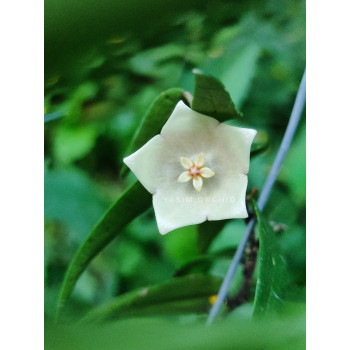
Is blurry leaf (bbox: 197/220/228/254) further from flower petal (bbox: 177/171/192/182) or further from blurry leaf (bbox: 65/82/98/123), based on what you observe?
blurry leaf (bbox: 65/82/98/123)

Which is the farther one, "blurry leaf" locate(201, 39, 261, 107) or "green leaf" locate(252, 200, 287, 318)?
"blurry leaf" locate(201, 39, 261, 107)

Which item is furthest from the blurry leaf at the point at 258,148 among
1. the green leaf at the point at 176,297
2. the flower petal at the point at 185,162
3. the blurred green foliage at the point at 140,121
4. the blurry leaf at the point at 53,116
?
the blurry leaf at the point at 53,116

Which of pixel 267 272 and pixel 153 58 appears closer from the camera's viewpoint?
pixel 267 272

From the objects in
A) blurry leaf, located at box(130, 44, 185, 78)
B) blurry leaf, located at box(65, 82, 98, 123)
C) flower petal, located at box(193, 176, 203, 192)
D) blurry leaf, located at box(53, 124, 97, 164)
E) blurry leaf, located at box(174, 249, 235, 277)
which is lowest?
blurry leaf, located at box(174, 249, 235, 277)

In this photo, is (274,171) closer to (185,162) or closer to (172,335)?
(185,162)

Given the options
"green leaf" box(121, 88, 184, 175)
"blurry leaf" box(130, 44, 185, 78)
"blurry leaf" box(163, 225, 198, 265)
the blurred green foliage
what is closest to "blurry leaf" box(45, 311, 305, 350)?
the blurred green foliage

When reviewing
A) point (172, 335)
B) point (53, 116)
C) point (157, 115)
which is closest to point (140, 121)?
point (157, 115)
